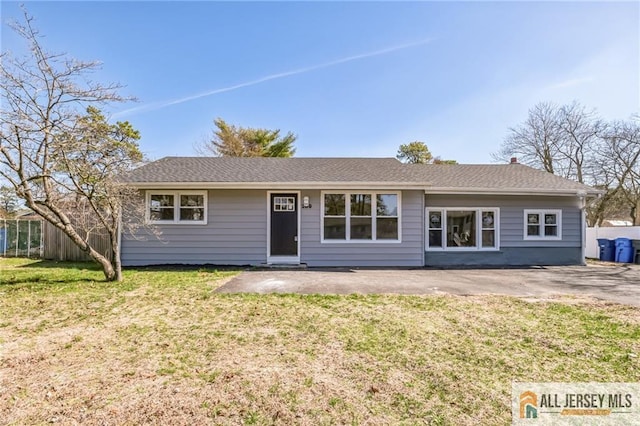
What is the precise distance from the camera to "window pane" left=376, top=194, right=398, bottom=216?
1019 cm

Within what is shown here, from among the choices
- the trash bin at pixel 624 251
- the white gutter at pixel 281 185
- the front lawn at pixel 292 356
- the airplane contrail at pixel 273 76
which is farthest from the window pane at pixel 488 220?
the trash bin at pixel 624 251

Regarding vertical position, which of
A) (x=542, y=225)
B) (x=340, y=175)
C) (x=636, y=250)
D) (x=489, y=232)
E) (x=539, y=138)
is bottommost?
(x=636, y=250)

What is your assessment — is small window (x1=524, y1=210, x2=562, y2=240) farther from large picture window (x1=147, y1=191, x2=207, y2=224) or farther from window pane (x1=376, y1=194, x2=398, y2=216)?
large picture window (x1=147, y1=191, x2=207, y2=224)

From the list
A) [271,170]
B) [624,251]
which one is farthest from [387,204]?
[624,251]

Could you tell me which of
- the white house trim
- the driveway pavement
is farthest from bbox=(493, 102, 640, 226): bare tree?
the white house trim

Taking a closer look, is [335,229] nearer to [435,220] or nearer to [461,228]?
[435,220]

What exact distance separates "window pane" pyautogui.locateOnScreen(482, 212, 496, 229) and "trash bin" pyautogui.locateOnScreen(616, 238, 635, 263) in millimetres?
6497

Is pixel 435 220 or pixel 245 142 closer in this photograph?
pixel 435 220

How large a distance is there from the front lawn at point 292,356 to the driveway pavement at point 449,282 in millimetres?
818

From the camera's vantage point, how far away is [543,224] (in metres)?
11.2

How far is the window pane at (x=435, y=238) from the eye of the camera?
1100cm

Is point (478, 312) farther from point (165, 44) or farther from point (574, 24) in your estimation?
point (165, 44)

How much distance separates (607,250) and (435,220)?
8774mm

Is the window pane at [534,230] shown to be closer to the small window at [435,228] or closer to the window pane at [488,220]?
the window pane at [488,220]
